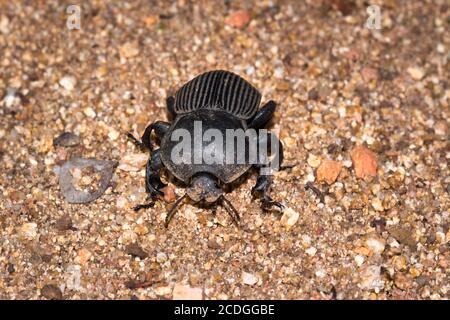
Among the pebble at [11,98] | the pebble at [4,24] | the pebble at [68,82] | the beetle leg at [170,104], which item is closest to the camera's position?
the beetle leg at [170,104]

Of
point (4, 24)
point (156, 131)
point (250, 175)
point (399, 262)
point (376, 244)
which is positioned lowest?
point (399, 262)

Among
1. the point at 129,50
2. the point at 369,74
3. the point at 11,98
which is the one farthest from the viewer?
the point at 129,50

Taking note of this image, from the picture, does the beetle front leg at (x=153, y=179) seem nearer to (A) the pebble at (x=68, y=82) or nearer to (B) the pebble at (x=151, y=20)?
(A) the pebble at (x=68, y=82)

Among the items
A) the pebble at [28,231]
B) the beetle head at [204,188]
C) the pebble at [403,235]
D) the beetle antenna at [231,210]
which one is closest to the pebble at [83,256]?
the pebble at [28,231]

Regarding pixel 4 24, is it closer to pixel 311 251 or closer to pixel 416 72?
pixel 311 251

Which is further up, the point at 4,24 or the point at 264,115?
the point at 4,24

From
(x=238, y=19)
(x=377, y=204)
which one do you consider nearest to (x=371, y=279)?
(x=377, y=204)
